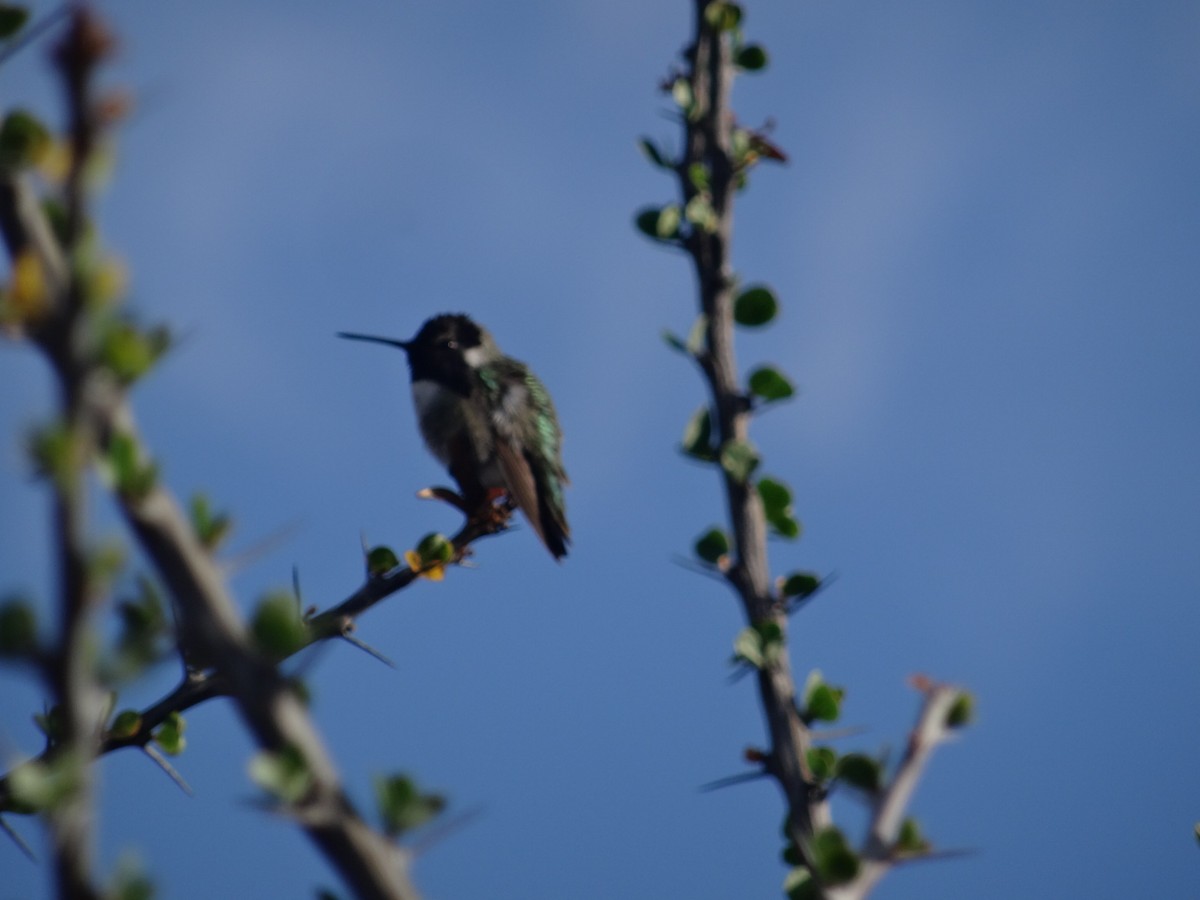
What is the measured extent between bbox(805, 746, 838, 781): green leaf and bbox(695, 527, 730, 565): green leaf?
Result: 1.68 ft

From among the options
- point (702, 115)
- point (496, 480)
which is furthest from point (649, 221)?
point (496, 480)

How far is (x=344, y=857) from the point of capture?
5.18 ft

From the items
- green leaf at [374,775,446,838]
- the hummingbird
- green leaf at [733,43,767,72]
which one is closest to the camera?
green leaf at [374,775,446,838]

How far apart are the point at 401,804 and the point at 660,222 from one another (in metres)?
1.70

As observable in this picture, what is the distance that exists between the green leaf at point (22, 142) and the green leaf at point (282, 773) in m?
0.90

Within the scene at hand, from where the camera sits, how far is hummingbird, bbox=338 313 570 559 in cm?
795

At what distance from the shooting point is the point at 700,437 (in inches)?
110

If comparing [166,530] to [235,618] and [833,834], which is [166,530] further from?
[833,834]

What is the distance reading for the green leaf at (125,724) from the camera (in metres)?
3.64

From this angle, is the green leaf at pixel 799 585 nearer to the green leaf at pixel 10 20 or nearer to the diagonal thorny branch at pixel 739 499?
the diagonal thorny branch at pixel 739 499

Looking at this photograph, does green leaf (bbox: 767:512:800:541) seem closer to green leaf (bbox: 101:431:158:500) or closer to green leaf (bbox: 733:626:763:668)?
green leaf (bbox: 733:626:763:668)

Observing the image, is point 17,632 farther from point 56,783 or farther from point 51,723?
point 51,723

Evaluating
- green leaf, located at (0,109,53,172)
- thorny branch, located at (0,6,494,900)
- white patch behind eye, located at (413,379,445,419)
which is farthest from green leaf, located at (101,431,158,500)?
white patch behind eye, located at (413,379,445,419)

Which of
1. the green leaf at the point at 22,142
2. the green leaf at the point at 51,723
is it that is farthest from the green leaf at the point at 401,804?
the green leaf at the point at 51,723
